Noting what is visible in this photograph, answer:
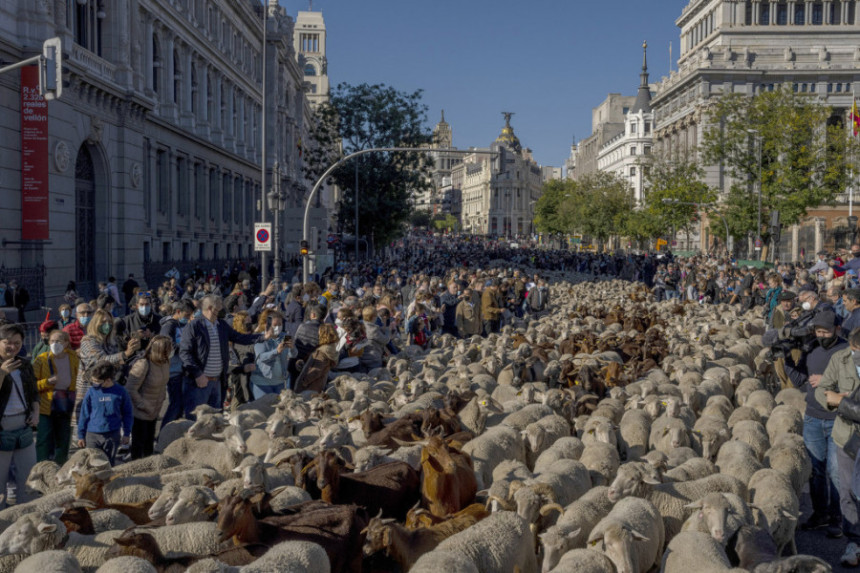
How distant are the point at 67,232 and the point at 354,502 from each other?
71.2 ft

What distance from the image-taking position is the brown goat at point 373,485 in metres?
7.80

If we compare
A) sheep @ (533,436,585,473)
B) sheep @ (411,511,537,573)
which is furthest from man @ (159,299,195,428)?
sheep @ (411,511,537,573)

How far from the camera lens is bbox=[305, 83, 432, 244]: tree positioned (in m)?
53.0

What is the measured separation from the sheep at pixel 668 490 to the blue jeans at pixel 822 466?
783 mm

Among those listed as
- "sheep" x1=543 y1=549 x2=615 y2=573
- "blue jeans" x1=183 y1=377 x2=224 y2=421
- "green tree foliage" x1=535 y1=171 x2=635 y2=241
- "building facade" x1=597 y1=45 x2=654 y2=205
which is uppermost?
"building facade" x1=597 y1=45 x2=654 y2=205

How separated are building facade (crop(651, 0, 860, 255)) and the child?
68.1 meters

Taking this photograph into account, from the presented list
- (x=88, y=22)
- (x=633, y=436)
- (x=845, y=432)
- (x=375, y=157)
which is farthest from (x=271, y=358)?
→ (x=375, y=157)

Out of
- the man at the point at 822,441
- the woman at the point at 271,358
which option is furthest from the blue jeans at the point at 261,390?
the man at the point at 822,441

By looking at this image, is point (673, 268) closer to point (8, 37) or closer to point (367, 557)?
point (8, 37)

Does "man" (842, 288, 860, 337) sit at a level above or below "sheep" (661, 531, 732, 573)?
above

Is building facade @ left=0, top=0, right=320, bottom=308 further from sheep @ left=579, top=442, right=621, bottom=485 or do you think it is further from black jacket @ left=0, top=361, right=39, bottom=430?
sheep @ left=579, top=442, right=621, bottom=485

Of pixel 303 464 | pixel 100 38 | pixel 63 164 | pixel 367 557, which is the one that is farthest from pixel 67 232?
pixel 367 557

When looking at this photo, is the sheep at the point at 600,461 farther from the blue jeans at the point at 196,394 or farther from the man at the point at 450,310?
the man at the point at 450,310

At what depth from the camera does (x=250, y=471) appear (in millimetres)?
7559
